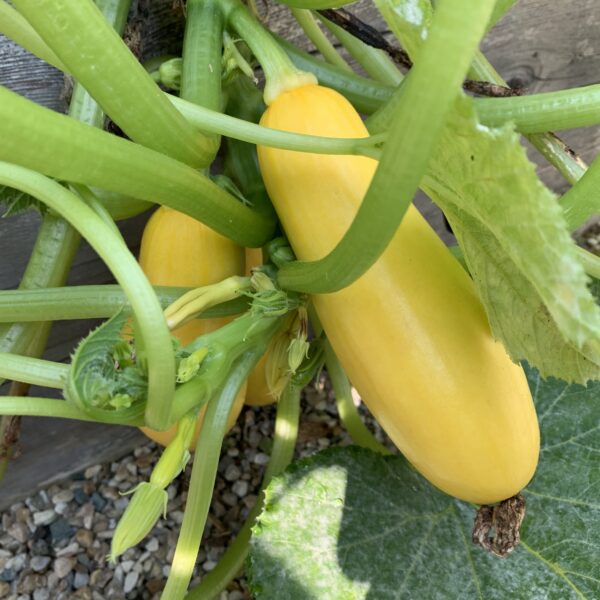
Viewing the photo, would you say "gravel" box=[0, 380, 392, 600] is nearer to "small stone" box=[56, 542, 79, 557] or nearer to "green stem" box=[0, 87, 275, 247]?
"small stone" box=[56, 542, 79, 557]

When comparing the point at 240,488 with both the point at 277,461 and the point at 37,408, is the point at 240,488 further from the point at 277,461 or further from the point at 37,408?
the point at 37,408

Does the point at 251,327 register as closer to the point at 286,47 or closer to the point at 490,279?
the point at 490,279

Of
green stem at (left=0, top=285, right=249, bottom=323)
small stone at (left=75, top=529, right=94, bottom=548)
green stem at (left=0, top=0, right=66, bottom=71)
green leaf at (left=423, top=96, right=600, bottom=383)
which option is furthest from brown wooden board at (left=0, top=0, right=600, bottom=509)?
green leaf at (left=423, top=96, right=600, bottom=383)

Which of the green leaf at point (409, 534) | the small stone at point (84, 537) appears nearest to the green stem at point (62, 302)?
the green leaf at point (409, 534)

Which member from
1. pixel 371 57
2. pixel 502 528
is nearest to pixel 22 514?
pixel 502 528

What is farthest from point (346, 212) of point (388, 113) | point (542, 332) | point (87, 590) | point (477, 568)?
point (87, 590)
